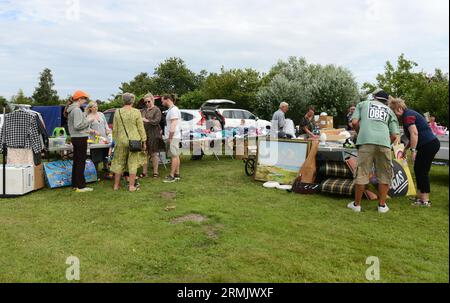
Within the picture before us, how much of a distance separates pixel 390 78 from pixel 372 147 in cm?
3170

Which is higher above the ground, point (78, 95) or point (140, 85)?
point (140, 85)

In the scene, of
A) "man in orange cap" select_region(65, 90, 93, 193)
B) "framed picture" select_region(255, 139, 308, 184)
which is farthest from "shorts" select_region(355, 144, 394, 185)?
"man in orange cap" select_region(65, 90, 93, 193)

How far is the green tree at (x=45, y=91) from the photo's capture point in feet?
155

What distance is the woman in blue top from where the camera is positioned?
19.6 feet

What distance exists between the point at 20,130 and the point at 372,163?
595 cm

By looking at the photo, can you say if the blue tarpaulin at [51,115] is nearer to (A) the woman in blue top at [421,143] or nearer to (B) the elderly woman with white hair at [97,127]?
(B) the elderly woman with white hair at [97,127]

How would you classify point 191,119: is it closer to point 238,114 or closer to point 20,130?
point 238,114

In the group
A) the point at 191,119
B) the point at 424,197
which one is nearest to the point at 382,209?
the point at 424,197

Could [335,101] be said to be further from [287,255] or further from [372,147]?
[287,255]

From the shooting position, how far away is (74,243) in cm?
436

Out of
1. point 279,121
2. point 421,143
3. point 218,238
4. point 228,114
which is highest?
point 228,114

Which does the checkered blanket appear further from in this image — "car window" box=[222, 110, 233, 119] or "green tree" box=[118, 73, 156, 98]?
"green tree" box=[118, 73, 156, 98]

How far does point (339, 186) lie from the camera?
21.3ft

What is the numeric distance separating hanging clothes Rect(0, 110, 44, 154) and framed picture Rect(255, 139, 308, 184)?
4.32m
